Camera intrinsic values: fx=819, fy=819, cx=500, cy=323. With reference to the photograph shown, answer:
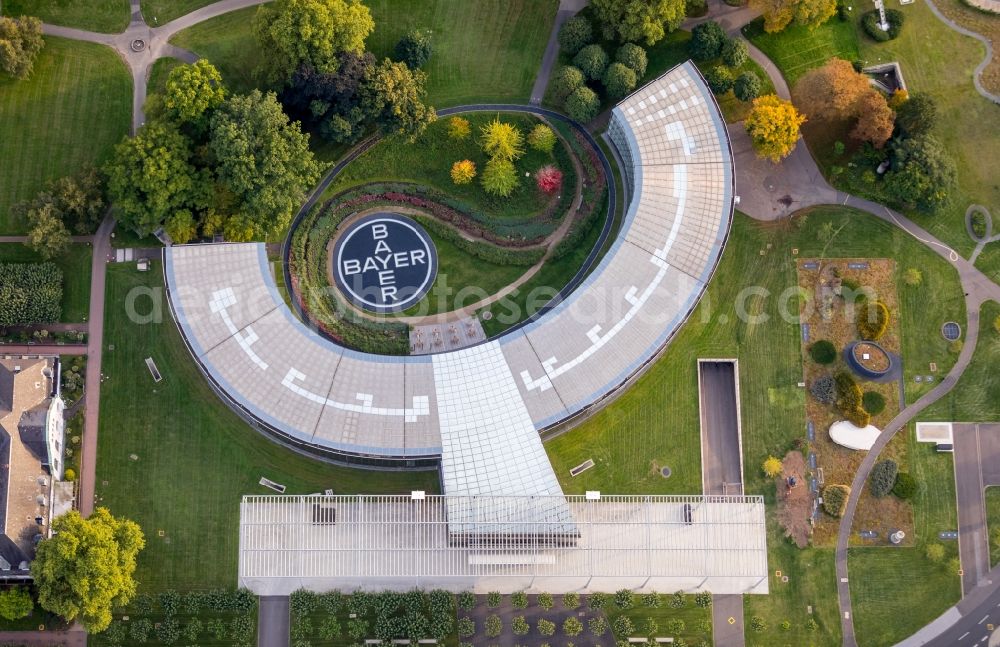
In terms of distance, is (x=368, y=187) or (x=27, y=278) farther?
(x=368, y=187)

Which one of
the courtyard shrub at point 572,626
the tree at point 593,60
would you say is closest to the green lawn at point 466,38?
the tree at point 593,60

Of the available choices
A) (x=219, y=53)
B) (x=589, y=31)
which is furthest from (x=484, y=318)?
(x=219, y=53)

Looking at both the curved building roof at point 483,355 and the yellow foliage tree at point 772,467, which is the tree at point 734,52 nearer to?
the curved building roof at point 483,355

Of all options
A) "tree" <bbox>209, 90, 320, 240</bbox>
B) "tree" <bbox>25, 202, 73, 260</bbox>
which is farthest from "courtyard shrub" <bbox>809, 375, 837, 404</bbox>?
"tree" <bbox>25, 202, 73, 260</bbox>

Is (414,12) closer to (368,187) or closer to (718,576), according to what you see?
(368,187)

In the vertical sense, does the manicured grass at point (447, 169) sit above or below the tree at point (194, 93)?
below

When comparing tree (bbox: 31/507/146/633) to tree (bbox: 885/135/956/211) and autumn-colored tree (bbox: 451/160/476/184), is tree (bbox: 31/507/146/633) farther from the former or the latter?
tree (bbox: 885/135/956/211)

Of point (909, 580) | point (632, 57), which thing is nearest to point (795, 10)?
point (632, 57)
